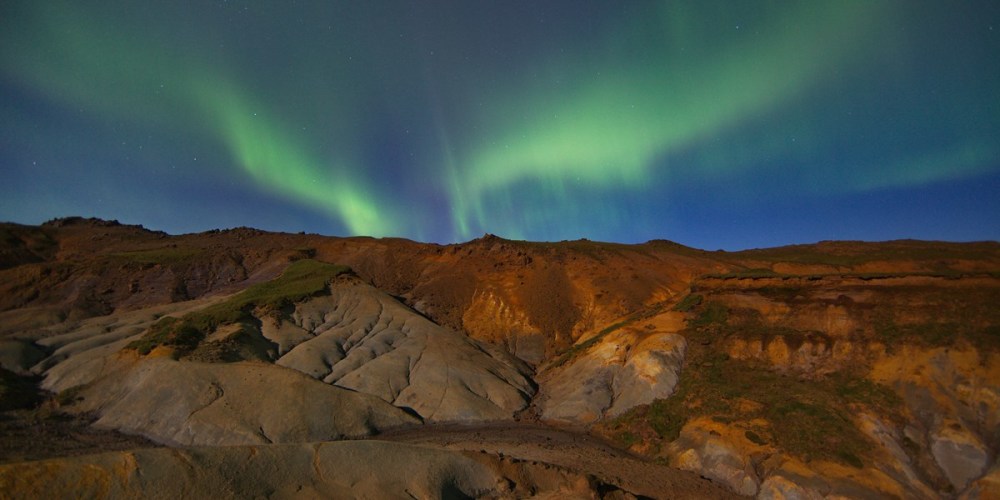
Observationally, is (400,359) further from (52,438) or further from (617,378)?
(52,438)

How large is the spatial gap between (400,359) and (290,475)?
3090 cm

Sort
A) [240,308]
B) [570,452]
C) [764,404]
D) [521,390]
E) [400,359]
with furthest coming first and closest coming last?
[240,308]
[400,359]
[521,390]
[570,452]
[764,404]

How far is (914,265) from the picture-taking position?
65.2 m

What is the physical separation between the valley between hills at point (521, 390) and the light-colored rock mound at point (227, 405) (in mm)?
169

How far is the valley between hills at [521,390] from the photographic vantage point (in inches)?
789

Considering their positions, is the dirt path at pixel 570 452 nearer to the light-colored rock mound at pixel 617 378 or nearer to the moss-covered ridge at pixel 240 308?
the light-colored rock mound at pixel 617 378

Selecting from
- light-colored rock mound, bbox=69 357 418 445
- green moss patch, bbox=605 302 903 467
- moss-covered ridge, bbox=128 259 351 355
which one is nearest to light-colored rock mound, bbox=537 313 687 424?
green moss patch, bbox=605 302 903 467

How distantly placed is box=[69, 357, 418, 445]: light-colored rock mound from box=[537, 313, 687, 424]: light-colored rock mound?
46.7 ft

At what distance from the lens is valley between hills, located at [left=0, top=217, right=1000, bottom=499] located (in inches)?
789

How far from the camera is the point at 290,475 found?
16.6 meters

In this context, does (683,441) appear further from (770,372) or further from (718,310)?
(718,310)

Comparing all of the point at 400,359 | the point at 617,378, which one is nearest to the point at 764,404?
the point at 617,378

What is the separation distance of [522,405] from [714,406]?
17952mm

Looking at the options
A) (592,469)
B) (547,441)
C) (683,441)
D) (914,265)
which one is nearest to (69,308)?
(547,441)
